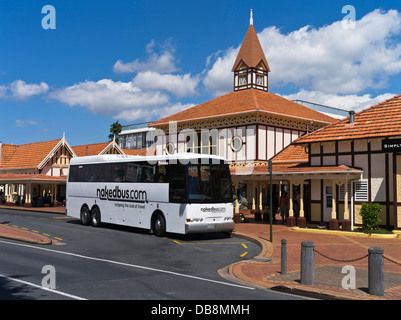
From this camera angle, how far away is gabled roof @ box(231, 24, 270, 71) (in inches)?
1650

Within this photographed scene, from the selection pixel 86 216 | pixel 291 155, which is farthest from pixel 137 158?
pixel 291 155

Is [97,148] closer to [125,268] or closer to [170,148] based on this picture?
[170,148]

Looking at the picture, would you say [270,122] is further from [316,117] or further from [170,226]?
[170,226]

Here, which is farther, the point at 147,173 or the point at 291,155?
the point at 291,155

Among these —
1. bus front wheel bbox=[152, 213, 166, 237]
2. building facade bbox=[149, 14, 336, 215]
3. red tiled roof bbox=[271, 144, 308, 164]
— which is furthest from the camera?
building facade bbox=[149, 14, 336, 215]

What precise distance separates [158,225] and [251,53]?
2837cm

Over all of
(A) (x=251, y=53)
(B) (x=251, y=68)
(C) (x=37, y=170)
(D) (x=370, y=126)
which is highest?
(A) (x=251, y=53)

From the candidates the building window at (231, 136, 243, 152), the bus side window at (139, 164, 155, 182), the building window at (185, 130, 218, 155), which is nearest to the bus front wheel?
the bus side window at (139, 164, 155, 182)

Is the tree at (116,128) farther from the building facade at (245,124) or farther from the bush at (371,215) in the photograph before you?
the bush at (371,215)

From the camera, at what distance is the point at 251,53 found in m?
42.6

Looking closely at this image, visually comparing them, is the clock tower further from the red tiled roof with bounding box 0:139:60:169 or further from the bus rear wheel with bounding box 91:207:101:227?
the bus rear wheel with bounding box 91:207:101:227

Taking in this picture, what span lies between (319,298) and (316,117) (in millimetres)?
31816

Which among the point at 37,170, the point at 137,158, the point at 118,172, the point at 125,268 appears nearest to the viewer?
the point at 125,268
